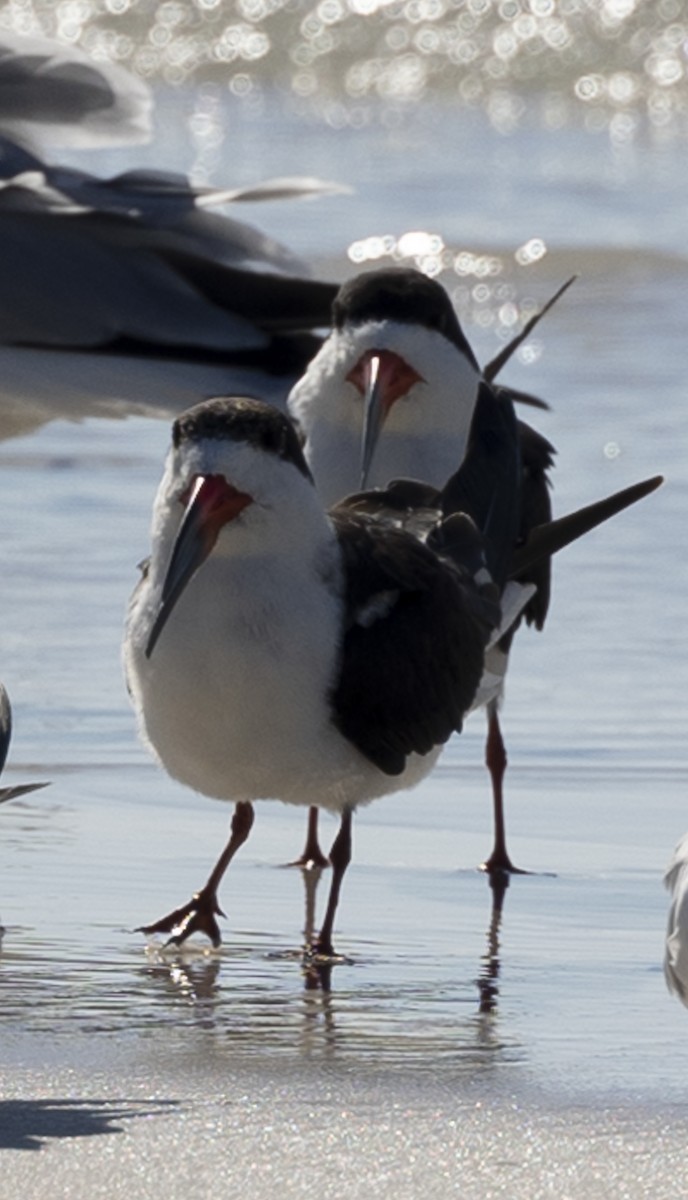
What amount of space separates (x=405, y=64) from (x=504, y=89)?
2.67 feet

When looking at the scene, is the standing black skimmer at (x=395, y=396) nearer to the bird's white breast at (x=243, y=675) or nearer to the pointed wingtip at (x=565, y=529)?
the pointed wingtip at (x=565, y=529)

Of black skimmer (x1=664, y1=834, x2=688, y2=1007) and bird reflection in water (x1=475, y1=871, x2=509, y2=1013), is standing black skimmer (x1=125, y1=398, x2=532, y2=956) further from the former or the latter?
black skimmer (x1=664, y1=834, x2=688, y2=1007)

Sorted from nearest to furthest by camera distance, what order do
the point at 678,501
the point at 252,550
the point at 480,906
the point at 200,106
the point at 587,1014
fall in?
the point at 587,1014 < the point at 252,550 < the point at 480,906 < the point at 678,501 < the point at 200,106

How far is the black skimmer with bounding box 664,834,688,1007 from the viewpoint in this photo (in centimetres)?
388

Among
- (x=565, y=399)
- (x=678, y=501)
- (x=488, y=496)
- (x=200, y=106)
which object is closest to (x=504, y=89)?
(x=200, y=106)

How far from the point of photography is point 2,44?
22.4 ft

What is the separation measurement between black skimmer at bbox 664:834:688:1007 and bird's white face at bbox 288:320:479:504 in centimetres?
175

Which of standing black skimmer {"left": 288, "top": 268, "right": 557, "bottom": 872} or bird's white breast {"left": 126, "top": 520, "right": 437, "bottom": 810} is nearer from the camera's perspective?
bird's white breast {"left": 126, "top": 520, "right": 437, "bottom": 810}

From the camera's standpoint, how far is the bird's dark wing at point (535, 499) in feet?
18.7

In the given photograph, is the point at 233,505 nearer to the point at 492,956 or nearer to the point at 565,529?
the point at 492,956

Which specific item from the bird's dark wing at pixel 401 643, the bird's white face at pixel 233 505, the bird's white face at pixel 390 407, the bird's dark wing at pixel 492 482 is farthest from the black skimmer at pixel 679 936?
the bird's white face at pixel 390 407

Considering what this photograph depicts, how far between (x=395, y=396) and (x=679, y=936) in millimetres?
1967

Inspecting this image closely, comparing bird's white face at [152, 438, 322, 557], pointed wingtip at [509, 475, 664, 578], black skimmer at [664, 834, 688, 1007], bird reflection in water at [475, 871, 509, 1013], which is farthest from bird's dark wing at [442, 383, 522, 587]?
black skimmer at [664, 834, 688, 1007]

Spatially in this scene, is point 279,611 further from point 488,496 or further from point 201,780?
point 488,496
